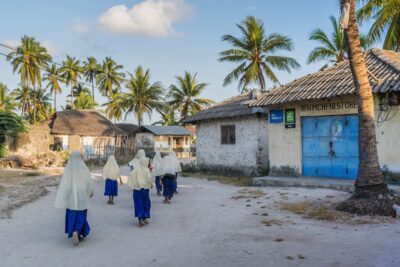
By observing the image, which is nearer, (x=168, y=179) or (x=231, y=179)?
(x=168, y=179)

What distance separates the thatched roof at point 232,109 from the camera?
1617 cm

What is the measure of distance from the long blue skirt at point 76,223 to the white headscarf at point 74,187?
0.37 feet

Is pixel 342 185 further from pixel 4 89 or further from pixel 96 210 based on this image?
pixel 4 89

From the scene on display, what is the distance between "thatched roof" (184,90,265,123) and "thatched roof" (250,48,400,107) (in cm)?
232

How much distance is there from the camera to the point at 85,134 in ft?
102

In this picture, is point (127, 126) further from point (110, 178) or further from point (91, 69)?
point (110, 178)

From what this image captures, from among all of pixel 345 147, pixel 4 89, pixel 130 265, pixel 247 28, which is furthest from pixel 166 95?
pixel 130 265

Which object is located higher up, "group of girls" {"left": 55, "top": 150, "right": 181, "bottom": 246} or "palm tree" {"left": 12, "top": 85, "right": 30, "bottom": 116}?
"palm tree" {"left": 12, "top": 85, "right": 30, "bottom": 116}

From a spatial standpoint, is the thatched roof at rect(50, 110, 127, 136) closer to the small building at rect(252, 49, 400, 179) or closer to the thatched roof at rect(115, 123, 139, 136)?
the thatched roof at rect(115, 123, 139, 136)

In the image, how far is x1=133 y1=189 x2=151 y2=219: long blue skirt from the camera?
709cm

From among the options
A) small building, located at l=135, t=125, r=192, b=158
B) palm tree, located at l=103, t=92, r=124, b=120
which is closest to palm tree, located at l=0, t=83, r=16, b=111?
palm tree, located at l=103, t=92, r=124, b=120

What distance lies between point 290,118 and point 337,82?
2.14m

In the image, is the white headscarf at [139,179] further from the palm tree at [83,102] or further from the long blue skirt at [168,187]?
the palm tree at [83,102]

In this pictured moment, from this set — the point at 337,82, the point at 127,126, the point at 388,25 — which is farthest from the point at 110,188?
the point at 127,126
